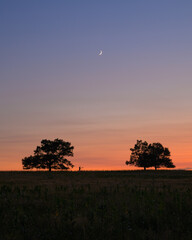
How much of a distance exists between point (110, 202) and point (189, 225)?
445 centimetres

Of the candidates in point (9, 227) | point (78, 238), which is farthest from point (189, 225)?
point (9, 227)

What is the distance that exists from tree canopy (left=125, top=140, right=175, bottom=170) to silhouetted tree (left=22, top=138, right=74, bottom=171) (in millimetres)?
16817

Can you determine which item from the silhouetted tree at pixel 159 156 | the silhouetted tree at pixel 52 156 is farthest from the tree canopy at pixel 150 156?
the silhouetted tree at pixel 52 156

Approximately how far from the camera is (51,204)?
1340 cm

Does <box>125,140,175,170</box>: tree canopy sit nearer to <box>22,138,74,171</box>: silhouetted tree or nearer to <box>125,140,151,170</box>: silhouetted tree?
<box>125,140,151,170</box>: silhouetted tree

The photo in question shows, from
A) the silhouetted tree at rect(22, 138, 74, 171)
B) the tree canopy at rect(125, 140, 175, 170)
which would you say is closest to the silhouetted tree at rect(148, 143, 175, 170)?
the tree canopy at rect(125, 140, 175, 170)

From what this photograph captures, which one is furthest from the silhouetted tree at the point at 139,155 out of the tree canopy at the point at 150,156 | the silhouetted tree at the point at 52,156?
the silhouetted tree at the point at 52,156

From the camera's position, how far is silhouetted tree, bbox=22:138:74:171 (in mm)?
61812

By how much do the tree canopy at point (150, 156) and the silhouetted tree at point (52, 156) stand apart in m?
16.8

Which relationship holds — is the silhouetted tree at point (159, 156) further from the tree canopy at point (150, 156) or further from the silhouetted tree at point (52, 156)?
the silhouetted tree at point (52, 156)

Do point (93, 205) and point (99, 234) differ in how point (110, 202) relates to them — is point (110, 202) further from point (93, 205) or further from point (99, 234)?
point (99, 234)

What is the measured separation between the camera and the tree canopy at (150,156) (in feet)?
233

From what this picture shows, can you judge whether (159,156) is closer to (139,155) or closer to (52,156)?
(139,155)

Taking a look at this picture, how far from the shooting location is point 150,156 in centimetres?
7088
